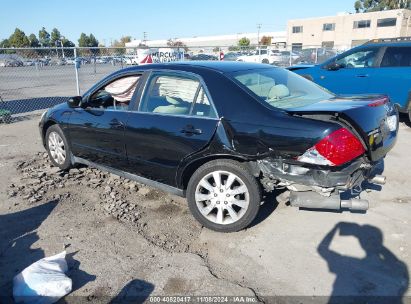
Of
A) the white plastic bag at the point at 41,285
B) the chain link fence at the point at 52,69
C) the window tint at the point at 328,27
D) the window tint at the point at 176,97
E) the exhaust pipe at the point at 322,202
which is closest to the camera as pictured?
the white plastic bag at the point at 41,285

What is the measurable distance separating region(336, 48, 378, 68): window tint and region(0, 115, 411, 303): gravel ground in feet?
12.9

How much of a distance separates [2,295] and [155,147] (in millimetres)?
1913

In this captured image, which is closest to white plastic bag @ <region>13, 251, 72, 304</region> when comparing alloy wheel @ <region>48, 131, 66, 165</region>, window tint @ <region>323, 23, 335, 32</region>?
alloy wheel @ <region>48, 131, 66, 165</region>

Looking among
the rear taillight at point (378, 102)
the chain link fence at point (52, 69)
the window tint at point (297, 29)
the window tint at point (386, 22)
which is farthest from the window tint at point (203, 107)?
the window tint at point (297, 29)

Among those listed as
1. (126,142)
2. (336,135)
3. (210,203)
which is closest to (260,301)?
(210,203)

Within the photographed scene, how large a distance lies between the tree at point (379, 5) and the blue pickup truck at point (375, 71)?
265 ft

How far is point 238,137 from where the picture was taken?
3406 millimetres

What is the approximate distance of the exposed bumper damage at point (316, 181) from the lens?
3.19 meters

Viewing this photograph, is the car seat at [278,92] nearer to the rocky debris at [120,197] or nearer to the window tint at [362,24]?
the rocky debris at [120,197]

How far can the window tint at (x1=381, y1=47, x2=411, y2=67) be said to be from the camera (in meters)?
7.52

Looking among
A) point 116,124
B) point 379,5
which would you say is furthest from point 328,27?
point 116,124

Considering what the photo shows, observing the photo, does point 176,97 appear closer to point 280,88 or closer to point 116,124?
point 116,124

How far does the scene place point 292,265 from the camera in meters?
3.16

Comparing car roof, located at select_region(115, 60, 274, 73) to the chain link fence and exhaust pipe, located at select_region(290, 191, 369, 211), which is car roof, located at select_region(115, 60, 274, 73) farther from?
the chain link fence
